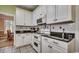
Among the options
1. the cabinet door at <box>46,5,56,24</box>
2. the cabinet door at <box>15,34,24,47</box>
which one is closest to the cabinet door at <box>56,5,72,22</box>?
the cabinet door at <box>46,5,56,24</box>

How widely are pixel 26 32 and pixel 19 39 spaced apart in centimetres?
33

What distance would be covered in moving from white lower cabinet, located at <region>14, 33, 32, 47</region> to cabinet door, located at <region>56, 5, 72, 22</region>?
1337mm

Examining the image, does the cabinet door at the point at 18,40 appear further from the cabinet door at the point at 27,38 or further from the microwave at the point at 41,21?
the microwave at the point at 41,21

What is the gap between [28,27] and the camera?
7.98ft

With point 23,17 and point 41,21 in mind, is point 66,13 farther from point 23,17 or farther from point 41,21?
point 23,17

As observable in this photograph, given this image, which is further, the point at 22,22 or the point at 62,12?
the point at 22,22

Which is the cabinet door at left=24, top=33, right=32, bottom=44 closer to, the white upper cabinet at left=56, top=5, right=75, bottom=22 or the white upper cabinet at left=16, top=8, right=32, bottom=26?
the white upper cabinet at left=16, top=8, right=32, bottom=26

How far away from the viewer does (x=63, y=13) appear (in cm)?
137

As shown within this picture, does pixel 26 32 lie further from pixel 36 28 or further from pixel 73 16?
pixel 73 16

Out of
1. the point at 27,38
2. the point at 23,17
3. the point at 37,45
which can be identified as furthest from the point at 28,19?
the point at 37,45

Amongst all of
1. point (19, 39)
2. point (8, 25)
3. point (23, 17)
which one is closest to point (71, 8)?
point (8, 25)
